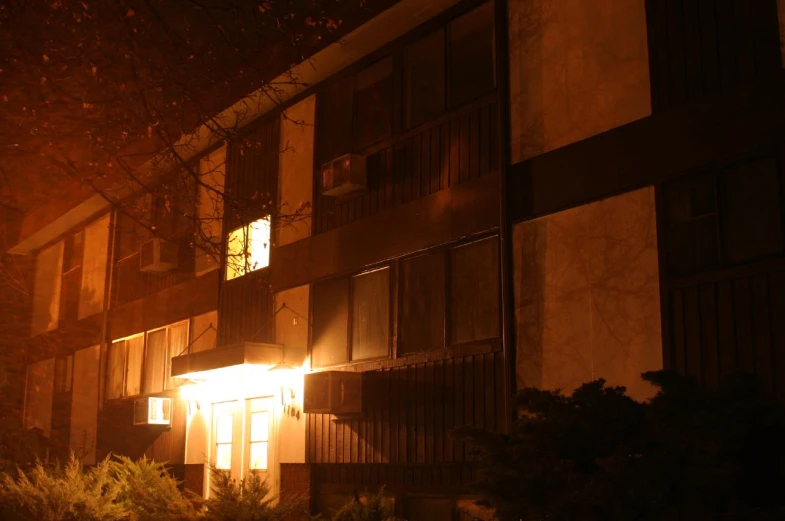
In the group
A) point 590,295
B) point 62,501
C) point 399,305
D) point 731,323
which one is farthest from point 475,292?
point 62,501

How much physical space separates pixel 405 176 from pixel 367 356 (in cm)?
272

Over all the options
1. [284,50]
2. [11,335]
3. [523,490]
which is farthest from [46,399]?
[523,490]

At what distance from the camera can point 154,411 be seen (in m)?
18.4

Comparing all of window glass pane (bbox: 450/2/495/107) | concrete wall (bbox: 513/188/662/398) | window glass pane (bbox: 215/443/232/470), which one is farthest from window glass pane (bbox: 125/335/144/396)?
concrete wall (bbox: 513/188/662/398)

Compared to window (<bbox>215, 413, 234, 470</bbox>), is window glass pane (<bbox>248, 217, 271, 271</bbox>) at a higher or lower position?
higher

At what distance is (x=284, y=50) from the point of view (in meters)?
14.7

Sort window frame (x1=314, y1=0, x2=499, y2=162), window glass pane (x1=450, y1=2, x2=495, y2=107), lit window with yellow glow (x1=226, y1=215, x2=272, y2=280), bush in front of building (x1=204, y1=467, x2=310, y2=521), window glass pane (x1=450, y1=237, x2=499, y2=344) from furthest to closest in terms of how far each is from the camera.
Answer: lit window with yellow glow (x1=226, y1=215, x2=272, y2=280), window frame (x1=314, y1=0, x2=499, y2=162), window glass pane (x1=450, y1=2, x2=495, y2=107), window glass pane (x1=450, y1=237, x2=499, y2=344), bush in front of building (x1=204, y1=467, x2=310, y2=521)

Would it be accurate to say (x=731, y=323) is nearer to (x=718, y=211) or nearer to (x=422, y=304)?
(x=718, y=211)

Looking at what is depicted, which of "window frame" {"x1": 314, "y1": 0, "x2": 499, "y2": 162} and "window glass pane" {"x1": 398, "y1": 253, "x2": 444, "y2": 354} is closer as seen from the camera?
"window glass pane" {"x1": 398, "y1": 253, "x2": 444, "y2": 354}

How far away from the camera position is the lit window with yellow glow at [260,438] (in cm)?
1555

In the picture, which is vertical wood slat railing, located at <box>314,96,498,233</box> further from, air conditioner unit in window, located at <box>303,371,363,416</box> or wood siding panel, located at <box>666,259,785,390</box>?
wood siding panel, located at <box>666,259,785,390</box>

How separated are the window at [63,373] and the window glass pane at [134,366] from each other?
12.3 feet

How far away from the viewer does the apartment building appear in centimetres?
897

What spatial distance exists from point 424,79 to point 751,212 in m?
5.82
